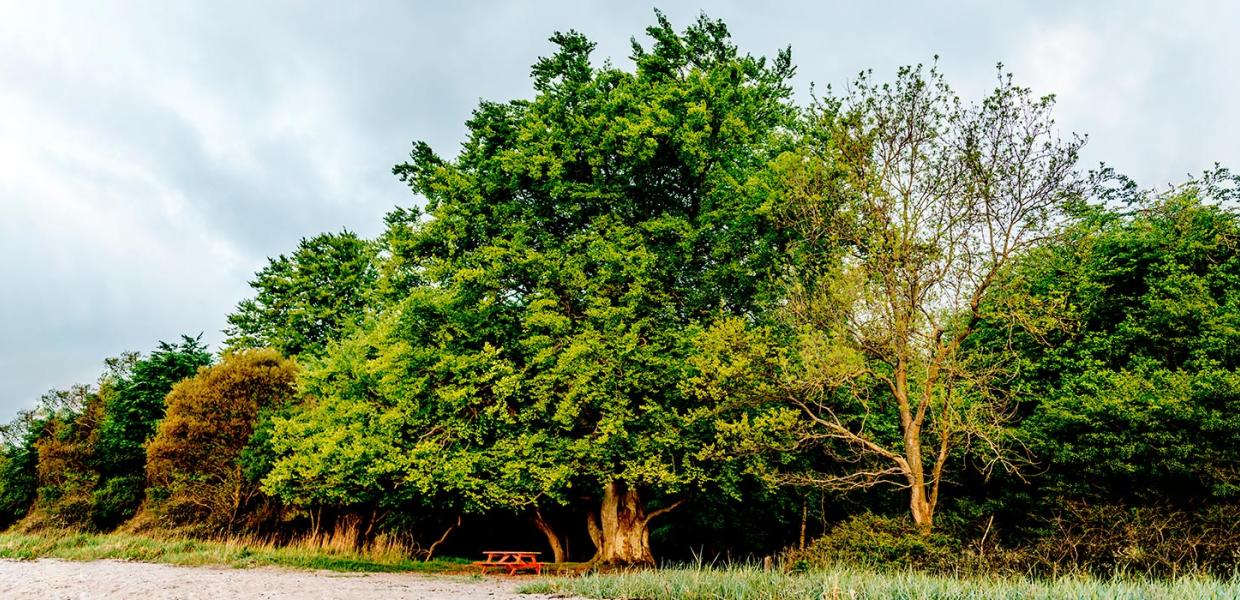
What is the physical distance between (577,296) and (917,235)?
24.0ft

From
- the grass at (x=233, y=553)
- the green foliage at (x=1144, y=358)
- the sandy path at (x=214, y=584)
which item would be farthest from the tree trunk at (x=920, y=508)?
the grass at (x=233, y=553)

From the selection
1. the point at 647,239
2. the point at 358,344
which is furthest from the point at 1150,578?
the point at 358,344

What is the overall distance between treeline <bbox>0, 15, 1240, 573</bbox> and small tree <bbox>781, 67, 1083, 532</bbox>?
2.3 inches

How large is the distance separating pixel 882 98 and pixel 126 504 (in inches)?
1131

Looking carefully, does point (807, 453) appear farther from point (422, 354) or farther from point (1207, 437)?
point (422, 354)

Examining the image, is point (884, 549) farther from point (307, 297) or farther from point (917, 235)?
point (307, 297)

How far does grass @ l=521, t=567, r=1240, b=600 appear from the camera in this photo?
6914mm

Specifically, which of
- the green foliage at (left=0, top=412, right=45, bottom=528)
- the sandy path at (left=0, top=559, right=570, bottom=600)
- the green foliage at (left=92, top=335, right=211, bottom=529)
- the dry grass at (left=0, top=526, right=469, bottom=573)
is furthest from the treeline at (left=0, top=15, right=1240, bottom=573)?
the green foliage at (left=0, top=412, right=45, bottom=528)

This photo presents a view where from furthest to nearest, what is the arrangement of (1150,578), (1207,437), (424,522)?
(424,522), (1207,437), (1150,578)

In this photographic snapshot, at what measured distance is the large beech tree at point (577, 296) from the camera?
1557 cm

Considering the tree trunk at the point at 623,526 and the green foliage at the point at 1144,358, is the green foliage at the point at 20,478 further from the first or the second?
the green foliage at the point at 1144,358

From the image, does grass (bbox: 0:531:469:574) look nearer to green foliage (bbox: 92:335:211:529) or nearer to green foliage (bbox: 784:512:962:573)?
green foliage (bbox: 92:335:211:529)

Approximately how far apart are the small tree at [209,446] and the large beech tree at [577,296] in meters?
3.94

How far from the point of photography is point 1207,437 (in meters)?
13.9
